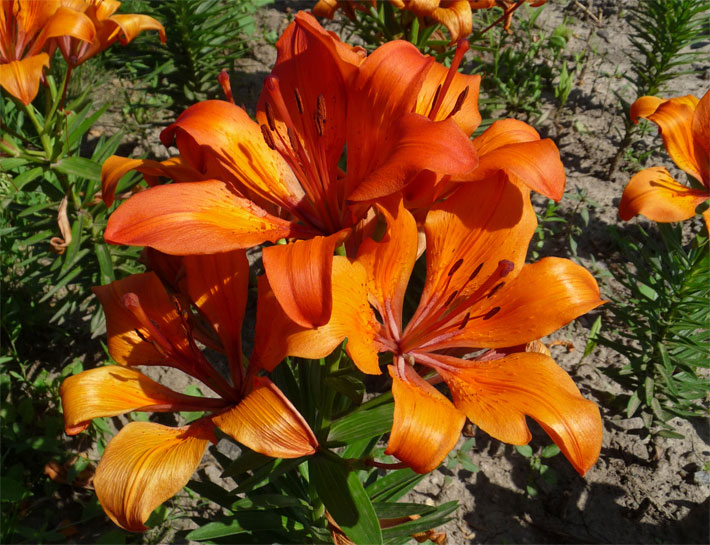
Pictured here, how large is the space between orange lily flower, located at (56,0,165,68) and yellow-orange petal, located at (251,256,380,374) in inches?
40.9

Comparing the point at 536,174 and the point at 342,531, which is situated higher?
the point at 536,174

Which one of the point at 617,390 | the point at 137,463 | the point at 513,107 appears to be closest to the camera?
the point at 137,463

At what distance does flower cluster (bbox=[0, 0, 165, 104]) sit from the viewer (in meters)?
1.44

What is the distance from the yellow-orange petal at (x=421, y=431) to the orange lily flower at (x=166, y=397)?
0.47ft

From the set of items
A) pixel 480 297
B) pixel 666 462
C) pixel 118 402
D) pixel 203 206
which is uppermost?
pixel 203 206

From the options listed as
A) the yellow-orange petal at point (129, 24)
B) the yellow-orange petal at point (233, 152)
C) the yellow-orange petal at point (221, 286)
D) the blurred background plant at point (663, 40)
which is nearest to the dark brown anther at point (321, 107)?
the yellow-orange petal at point (233, 152)

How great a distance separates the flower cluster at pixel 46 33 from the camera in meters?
1.44

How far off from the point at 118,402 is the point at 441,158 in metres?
0.70

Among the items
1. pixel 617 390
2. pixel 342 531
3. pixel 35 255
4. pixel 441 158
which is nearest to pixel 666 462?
pixel 617 390

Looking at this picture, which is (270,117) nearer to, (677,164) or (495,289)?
(495,289)

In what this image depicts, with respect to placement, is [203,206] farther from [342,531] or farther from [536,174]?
[342,531]

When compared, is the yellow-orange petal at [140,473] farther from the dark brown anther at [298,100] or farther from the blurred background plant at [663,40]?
the blurred background plant at [663,40]

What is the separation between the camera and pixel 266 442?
886 mm

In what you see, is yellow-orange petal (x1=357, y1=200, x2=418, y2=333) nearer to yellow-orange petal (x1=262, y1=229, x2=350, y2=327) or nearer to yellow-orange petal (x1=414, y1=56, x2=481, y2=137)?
yellow-orange petal (x1=262, y1=229, x2=350, y2=327)
